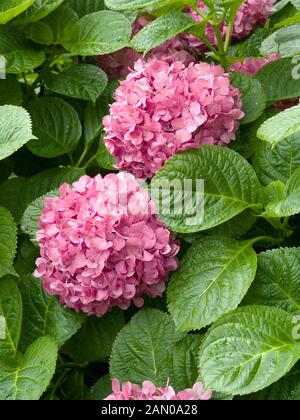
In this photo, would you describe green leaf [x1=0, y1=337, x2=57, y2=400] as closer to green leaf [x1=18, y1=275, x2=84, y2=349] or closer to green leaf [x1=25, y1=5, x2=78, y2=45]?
green leaf [x1=18, y1=275, x2=84, y2=349]

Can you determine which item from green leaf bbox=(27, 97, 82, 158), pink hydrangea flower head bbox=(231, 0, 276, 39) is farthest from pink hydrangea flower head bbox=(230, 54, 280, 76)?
green leaf bbox=(27, 97, 82, 158)

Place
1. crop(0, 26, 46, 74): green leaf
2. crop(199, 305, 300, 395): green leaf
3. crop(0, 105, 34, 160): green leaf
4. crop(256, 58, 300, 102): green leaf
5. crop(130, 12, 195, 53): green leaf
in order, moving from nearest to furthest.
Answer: crop(199, 305, 300, 395): green leaf < crop(0, 105, 34, 160): green leaf < crop(130, 12, 195, 53): green leaf < crop(256, 58, 300, 102): green leaf < crop(0, 26, 46, 74): green leaf

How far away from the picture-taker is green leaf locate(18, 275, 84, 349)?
54.7 inches

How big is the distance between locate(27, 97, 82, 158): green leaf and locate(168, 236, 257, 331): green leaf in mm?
438

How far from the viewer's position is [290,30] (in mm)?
1584

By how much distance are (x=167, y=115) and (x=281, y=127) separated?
0.26 m

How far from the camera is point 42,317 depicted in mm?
1435

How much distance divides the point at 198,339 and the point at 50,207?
33cm

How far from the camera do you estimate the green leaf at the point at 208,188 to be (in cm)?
130

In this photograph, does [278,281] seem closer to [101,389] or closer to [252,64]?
[101,389]

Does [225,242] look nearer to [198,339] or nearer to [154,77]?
[198,339]
